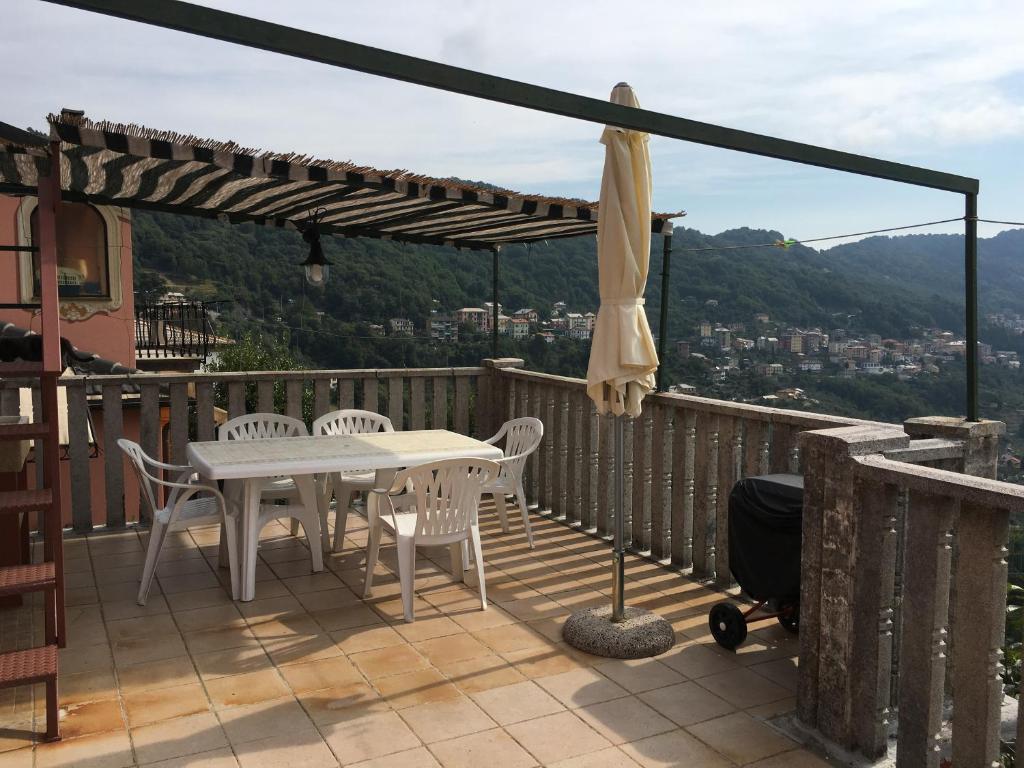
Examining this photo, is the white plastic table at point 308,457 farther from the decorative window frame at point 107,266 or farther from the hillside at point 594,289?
the decorative window frame at point 107,266

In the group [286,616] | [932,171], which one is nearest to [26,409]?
[286,616]

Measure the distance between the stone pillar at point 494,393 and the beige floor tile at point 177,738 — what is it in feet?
13.3

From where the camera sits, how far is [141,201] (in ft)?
16.9

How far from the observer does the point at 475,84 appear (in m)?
2.22

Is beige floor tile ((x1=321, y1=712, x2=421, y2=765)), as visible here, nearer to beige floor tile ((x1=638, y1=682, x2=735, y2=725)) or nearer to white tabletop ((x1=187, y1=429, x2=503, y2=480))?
beige floor tile ((x1=638, y1=682, x2=735, y2=725))

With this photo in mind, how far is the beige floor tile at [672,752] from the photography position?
2693 mm

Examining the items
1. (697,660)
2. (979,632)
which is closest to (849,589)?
(979,632)

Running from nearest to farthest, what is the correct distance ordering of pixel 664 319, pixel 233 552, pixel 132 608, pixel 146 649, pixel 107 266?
pixel 146 649 < pixel 132 608 < pixel 233 552 < pixel 664 319 < pixel 107 266

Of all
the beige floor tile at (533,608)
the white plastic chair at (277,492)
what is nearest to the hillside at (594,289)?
the beige floor tile at (533,608)

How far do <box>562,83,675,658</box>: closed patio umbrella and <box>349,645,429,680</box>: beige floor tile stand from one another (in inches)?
28.4

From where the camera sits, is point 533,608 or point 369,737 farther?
point 533,608

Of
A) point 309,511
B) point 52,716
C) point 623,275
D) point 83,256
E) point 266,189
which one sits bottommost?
point 52,716

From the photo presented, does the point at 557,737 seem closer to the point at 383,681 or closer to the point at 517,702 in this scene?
the point at 517,702

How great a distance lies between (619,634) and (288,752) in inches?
60.3
